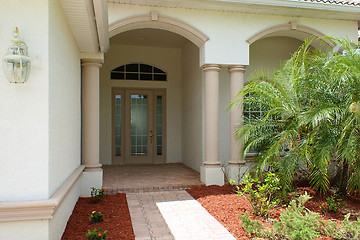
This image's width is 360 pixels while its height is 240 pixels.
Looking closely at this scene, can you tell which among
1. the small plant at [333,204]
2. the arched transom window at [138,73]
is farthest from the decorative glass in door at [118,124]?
the small plant at [333,204]

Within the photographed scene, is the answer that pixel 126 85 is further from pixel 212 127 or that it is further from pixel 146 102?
pixel 212 127

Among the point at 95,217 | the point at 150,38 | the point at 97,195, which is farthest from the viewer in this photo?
the point at 150,38

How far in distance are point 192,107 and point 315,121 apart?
4889 mm

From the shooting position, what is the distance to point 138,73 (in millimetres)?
10359

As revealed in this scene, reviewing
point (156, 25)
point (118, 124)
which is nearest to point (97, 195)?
point (156, 25)

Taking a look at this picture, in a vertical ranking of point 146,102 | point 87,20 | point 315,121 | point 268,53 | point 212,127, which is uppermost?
point 268,53

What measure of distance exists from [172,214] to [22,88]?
3138mm

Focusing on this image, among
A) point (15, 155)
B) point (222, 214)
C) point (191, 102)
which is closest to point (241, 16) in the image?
point (191, 102)

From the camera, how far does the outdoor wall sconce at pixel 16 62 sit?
9.37 ft

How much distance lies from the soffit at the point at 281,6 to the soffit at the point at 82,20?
1.44 metres

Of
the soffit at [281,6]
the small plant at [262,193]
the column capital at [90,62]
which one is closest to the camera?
the small plant at [262,193]

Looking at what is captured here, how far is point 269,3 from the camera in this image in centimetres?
656

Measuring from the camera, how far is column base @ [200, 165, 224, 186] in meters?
6.79

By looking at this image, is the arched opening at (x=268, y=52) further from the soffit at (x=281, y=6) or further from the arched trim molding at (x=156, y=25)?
the arched trim molding at (x=156, y=25)
